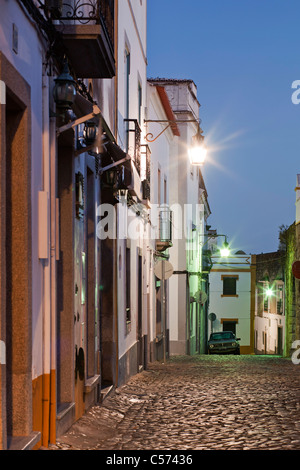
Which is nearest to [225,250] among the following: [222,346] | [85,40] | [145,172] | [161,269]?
[222,346]

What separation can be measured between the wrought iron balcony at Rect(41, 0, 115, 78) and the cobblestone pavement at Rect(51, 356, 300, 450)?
381cm

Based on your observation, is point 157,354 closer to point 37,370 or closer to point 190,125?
point 190,125

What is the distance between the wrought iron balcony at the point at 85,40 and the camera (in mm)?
7020

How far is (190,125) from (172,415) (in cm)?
2247

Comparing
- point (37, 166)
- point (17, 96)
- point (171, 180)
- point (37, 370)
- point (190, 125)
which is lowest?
point (37, 370)

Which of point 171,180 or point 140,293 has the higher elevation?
point 171,180

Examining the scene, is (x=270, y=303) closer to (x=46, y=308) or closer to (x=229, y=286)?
(x=229, y=286)

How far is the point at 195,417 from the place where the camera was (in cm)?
872

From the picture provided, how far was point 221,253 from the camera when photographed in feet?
182

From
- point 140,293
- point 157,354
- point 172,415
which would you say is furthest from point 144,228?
point 172,415

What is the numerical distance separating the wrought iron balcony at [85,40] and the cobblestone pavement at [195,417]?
3.81 m

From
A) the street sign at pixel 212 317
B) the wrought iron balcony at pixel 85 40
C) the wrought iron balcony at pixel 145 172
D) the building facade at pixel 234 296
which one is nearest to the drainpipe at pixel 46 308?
the wrought iron balcony at pixel 85 40

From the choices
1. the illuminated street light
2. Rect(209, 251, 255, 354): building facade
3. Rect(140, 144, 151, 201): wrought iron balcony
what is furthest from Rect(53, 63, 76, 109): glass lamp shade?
Rect(209, 251, 255, 354): building facade

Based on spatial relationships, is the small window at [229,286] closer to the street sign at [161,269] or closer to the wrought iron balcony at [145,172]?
the street sign at [161,269]
